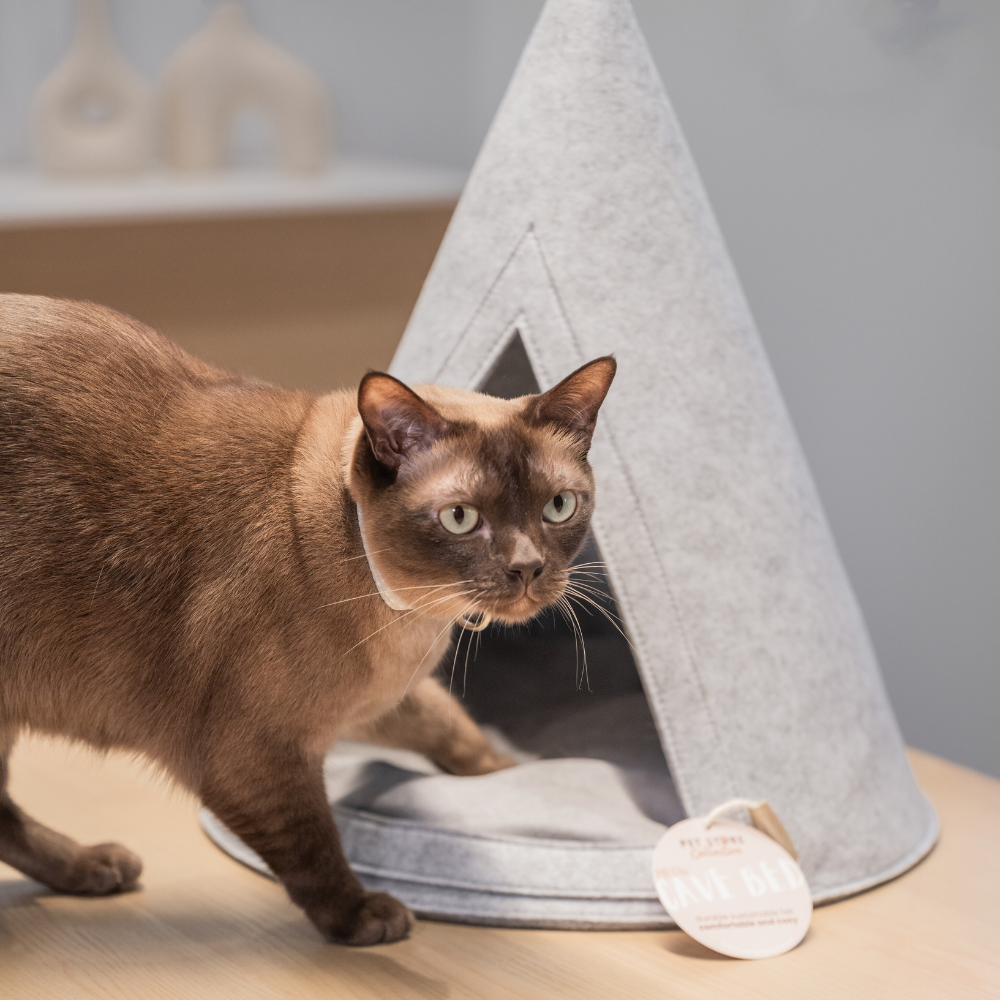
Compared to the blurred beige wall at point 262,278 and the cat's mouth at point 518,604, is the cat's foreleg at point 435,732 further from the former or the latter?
the blurred beige wall at point 262,278

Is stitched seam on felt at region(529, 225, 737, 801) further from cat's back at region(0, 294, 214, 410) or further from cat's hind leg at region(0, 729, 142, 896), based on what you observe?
cat's hind leg at region(0, 729, 142, 896)

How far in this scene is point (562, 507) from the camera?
2.74 ft

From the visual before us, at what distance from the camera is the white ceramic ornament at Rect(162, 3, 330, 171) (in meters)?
1.96

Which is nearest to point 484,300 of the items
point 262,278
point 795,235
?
point 795,235

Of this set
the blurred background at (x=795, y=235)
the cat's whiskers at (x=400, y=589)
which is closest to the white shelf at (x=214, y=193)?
the blurred background at (x=795, y=235)

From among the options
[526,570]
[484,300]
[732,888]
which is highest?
[484,300]

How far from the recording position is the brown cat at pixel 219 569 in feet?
2.77

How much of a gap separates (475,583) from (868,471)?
0.99m

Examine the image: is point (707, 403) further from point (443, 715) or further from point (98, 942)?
point (98, 942)

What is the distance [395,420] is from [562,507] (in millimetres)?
140

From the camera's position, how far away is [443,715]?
1.10 meters

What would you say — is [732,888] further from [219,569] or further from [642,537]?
[219,569]

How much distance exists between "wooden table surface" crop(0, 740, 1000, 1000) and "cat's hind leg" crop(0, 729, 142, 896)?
0.05 ft

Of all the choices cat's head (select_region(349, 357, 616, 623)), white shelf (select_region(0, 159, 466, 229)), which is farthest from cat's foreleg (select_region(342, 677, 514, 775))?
white shelf (select_region(0, 159, 466, 229))
